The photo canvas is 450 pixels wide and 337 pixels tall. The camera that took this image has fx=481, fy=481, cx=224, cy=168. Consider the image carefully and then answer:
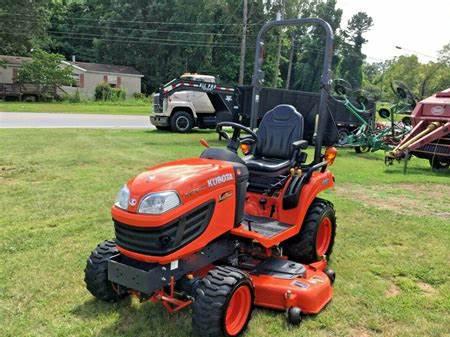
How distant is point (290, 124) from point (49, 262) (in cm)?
267

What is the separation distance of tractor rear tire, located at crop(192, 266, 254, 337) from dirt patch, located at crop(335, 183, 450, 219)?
13.6ft

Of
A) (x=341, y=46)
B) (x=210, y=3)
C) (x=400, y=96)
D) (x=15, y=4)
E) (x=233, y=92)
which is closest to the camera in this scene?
(x=400, y=96)

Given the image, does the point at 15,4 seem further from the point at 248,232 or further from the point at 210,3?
the point at 248,232

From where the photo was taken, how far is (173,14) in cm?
4872

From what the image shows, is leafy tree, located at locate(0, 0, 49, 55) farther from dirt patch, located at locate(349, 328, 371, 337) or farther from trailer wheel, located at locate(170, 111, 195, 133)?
dirt patch, located at locate(349, 328, 371, 337)

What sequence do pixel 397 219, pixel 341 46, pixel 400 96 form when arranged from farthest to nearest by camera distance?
pixel 341 46 < pixel 400 96 < pixel 397 219

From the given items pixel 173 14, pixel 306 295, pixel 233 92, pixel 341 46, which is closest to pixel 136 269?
pixel 306 295

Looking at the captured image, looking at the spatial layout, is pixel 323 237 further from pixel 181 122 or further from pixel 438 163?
pixel 181 122

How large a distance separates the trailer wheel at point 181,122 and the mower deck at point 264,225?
13345 mm

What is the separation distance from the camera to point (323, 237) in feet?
16.0

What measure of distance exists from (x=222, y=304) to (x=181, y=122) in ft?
48.4

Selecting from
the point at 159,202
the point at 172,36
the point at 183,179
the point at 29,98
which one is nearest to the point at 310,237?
the point at 183,179

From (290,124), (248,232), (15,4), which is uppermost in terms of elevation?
(15,4)

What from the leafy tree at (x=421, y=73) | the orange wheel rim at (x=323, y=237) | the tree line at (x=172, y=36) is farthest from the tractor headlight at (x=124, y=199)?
the leafy tree at (x=421, y=73)
